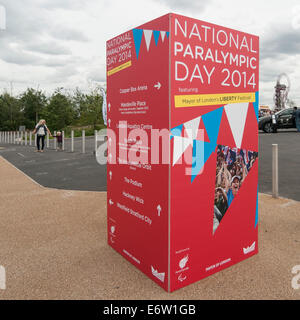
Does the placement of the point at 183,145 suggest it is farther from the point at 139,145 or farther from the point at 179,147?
the point at 139,145

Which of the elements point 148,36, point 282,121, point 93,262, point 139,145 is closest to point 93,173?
point 93,262

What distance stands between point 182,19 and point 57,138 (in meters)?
15.5

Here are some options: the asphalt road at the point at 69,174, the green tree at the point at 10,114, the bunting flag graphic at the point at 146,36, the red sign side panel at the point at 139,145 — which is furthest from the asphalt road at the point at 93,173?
the green tree at the point at 10,114

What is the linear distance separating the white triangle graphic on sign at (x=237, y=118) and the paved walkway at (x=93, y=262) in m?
1.33

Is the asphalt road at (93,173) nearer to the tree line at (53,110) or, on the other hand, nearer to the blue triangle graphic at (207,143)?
the blue triangle graphic at (207,143)

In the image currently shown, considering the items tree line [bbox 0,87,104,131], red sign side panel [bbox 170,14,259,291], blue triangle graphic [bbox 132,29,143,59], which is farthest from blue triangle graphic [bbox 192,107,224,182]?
tree line [bbox 0,87,104,131]

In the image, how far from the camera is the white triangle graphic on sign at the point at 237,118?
3.16 metres

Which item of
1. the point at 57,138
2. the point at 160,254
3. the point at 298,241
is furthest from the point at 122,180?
the point at 57,138

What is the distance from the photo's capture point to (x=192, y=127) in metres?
2.82

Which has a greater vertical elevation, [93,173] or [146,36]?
[146,36]

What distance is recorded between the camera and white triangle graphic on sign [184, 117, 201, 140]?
2.78m

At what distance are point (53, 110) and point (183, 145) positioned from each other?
4890 cm

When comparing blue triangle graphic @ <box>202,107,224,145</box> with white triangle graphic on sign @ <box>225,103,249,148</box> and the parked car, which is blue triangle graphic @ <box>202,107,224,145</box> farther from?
the parked car
